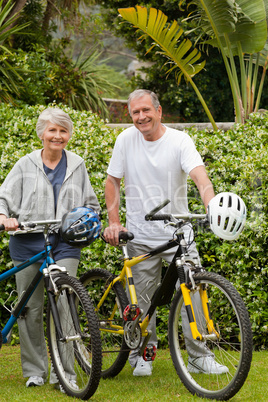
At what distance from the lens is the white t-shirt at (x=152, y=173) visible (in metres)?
4.19

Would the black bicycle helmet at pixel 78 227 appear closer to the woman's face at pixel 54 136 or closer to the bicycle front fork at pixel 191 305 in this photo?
the woman's face at pixel 54 136

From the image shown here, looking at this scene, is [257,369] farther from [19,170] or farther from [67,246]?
[19,170]

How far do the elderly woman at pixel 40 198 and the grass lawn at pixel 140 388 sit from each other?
17cm

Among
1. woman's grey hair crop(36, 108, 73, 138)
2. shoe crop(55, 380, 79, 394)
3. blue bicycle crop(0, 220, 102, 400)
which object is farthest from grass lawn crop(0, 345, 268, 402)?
woman's grey hair crop(36, 108, 73, 138)

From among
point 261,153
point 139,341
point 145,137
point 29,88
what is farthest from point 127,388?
point 29,88

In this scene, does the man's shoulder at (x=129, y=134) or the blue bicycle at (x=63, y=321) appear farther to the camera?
the man's shoulder at (x=129, y=134)

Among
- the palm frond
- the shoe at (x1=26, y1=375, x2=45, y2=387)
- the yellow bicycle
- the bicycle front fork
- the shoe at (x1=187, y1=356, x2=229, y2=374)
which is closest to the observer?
the yellow bicycle

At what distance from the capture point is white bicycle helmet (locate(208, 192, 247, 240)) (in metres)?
3.33

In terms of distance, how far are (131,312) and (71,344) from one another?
0.46 meters

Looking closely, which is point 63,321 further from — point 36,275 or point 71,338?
point 36,275

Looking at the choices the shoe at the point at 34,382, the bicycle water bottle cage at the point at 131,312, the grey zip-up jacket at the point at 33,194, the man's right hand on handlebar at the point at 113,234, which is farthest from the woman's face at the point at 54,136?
the shoe at the point at 34,382

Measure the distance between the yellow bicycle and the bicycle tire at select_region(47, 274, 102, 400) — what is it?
0.33 meters

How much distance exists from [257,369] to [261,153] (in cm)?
195

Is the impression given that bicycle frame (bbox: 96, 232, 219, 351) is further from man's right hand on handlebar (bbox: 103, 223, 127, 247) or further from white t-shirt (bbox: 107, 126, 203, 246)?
white t-shirt (bbox: 107, 126, 203, 246)
